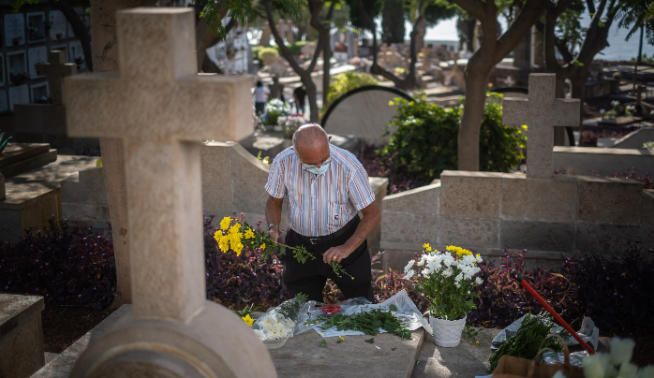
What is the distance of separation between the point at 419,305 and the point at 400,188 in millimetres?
4487

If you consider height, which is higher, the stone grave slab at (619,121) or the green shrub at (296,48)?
the green shrub at (296,48)

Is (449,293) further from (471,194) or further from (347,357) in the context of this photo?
(471,194)

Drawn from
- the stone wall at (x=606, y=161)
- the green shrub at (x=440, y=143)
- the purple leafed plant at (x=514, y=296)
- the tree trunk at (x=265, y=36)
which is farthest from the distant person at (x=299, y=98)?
the tree trunk at (x=265, y=36)

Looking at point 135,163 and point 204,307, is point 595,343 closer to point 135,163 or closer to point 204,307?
point 204,307

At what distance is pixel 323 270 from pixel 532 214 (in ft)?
7.67

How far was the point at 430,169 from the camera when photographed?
10.6m

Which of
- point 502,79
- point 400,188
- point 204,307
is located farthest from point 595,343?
point 502,79

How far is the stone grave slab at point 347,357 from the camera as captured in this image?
4738mm

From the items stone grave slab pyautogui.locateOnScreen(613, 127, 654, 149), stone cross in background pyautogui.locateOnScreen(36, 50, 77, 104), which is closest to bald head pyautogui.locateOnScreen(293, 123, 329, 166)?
stone grave slab pyautogui.locateOnScreen(613, 127, 654, 149)

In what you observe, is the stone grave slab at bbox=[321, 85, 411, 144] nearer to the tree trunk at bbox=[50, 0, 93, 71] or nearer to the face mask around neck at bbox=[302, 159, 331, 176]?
the tree trunk at bbox=[50, 0, 93, 71]

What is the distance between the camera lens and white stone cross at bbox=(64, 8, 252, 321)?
3113mm

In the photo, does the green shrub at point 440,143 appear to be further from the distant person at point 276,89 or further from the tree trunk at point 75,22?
the distant person at point 276,89

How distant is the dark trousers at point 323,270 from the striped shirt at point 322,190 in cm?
6

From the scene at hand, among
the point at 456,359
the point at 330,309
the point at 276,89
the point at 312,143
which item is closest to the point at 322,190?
the point at 312,143
